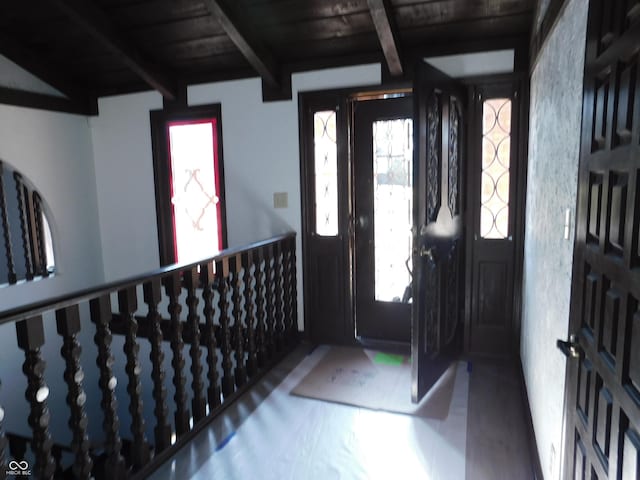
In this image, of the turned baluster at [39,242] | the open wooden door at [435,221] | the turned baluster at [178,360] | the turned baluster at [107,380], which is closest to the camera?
the turned baluster at [107,380]

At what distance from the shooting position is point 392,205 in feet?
11.0

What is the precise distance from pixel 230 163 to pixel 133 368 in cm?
205

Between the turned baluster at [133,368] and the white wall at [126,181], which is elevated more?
the white wall at [126,181]

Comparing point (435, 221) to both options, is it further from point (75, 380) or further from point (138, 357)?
point (75, 380)

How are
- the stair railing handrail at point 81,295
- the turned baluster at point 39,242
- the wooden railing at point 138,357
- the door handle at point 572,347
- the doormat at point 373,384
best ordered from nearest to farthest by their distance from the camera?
the door handle at point 572,347, the stair railing handrail at point 81,295, the wooden railing at point 138,357, the doormat at point 373,384, the turned baluster at point 39,242

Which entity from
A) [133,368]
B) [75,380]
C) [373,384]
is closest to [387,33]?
[373,384]

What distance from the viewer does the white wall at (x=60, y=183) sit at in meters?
3.54

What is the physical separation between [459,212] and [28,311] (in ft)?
8.26

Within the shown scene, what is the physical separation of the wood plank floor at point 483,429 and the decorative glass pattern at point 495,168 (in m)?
0.97

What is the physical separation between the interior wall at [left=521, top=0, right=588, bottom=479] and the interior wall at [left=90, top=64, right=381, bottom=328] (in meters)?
1.35

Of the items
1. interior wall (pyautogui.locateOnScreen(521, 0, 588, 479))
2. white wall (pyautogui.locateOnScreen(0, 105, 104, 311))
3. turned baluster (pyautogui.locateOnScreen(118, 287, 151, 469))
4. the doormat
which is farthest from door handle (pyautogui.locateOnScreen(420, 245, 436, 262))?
white wall (pyautogui.locateOnScreen(0, 105, 104, 311))

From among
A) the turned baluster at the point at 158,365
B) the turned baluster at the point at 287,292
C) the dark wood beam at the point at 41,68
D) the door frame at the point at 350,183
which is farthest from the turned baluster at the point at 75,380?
the dark wood beam at the point at 41,68

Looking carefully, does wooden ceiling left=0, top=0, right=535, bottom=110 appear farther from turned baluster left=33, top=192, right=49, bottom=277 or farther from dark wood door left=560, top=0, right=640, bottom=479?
dark wood door left=560, top=0, right=640, bottom=479

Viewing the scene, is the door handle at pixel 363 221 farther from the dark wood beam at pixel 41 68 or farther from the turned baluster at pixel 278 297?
the dark wood beam at pixel 41 68
